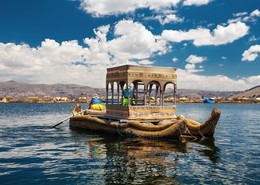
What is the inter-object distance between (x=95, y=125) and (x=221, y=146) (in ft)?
45.7

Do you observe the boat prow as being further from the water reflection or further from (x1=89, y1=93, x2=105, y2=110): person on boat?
(x1=89, y1=93, x2=105, y2=110): person on boat

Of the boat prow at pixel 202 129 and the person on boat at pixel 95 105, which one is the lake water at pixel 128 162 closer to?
the boat prow at pixel 202 129

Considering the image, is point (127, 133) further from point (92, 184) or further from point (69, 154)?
point (92, 184)

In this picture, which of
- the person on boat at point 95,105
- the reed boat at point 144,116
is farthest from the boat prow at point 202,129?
the person on boat at point 95,105

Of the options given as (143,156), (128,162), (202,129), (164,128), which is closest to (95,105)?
(164,128)

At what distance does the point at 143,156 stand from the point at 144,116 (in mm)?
9158

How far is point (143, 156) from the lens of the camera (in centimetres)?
2016

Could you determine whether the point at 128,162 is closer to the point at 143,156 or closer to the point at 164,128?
the point at 143,156

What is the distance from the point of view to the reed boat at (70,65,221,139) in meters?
25.6

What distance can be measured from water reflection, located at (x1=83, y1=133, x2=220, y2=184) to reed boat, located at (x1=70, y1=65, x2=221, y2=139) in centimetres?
92

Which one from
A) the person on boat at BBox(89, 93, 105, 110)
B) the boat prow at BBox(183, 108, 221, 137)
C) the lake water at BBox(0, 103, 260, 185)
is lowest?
the lake water at BBox(0, 103, 260, 185)

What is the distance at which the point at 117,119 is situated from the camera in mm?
30297

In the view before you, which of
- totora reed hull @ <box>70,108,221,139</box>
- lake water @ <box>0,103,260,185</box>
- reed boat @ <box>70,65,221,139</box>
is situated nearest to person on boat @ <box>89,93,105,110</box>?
reed boat @ <box>70,65,221,139</box>

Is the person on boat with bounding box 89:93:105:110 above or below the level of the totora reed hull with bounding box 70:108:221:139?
above
